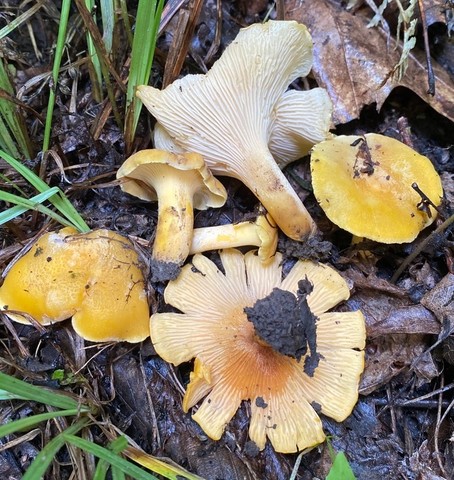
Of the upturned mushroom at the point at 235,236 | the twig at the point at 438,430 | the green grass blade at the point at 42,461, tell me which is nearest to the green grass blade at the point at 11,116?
the upturned mushroom at the point at 235,236

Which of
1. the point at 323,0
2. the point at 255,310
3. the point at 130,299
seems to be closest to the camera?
the point at 255,310

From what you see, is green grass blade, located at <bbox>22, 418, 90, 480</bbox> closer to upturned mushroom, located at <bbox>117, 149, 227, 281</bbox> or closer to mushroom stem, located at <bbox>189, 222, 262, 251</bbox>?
upturned mushroom, located at <bbox>117, 149, 227, 281</bbox>

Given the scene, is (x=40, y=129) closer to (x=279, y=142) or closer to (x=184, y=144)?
(x=184, y=144)

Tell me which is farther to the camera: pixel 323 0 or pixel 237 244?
pixel 323 0

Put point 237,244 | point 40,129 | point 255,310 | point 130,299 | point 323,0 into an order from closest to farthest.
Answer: point 255,310 < point 130,299 < point 237,244 < point 40,129 < point 323,0

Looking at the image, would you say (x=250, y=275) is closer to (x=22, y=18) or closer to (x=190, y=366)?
(x=190, y=366)

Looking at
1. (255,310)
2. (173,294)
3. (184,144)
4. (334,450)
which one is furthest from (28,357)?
(334,450)

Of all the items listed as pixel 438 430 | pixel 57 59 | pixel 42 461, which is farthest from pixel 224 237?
pixel 438 430
